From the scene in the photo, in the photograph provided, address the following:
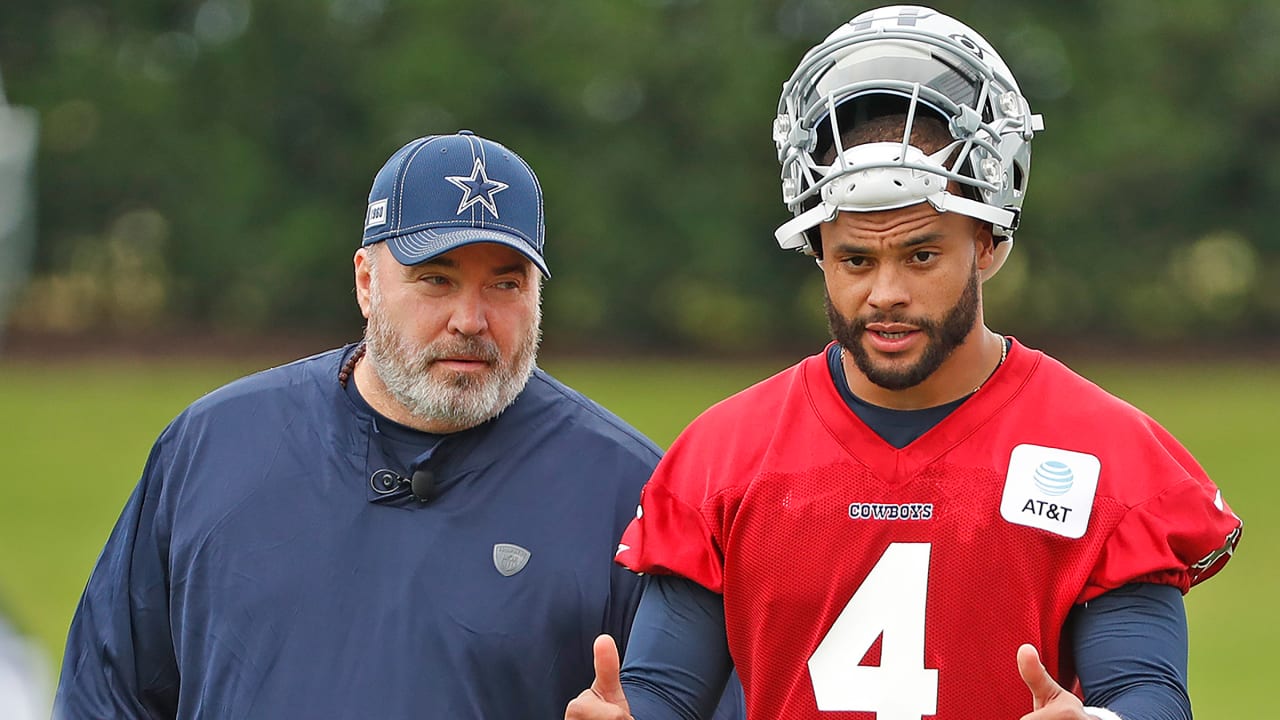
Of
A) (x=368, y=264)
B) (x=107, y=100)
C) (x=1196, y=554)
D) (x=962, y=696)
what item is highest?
(x=107, y=100)

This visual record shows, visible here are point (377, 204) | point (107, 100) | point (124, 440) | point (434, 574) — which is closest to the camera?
point (434, 574)

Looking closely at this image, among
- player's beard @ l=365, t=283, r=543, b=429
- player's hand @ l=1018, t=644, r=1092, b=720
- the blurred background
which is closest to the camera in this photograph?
player's hand @ l=1018, t=644, r=1092, b=720

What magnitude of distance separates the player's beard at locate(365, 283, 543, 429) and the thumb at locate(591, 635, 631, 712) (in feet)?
2.51

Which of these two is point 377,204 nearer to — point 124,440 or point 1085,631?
point 1085,631

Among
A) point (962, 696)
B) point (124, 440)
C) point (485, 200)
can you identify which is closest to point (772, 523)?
point (962, 696)

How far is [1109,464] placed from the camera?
2914 millimetres

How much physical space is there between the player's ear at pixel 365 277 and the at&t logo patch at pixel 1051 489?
4.56 feet

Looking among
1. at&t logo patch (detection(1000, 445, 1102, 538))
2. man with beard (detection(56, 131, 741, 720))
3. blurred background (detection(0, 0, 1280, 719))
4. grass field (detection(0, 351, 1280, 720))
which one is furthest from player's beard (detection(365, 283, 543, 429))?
blurred background (detection(0, 0, 1280, 719))

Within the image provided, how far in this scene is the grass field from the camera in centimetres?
1095

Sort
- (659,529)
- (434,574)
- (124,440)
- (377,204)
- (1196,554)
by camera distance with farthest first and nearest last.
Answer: (124,440)
(377,204)
(434,574)
(659,529)
(1196,554)

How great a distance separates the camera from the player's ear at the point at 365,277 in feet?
11.9

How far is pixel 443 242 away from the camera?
11.3 ft

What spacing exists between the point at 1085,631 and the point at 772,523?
1.77ft

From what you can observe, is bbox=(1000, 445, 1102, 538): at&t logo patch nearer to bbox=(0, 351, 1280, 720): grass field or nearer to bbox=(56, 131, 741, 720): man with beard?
bbox=(56, 131, 741, 720): man with beard
